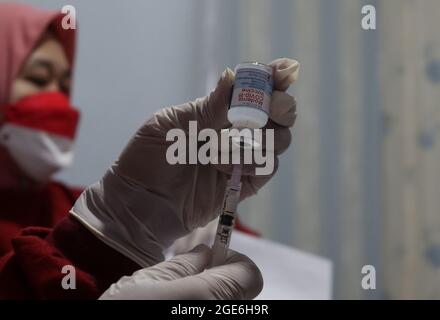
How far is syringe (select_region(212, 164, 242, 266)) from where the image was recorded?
1.93 ft

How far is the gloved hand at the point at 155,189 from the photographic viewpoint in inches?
24.8

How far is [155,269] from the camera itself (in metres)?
0.54

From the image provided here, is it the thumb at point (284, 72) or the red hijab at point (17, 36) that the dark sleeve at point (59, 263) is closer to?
the thumb at point (284, 72)

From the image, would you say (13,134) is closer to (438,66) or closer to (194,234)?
(194,234)

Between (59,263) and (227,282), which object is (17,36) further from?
(227,282)

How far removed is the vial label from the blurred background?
30.0 inches

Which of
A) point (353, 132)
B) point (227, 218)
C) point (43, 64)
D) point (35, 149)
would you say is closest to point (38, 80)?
point (43, 64)

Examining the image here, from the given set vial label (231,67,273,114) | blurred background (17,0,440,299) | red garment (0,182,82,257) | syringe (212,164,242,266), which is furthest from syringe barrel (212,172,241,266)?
blurred background (17,0,440,299)

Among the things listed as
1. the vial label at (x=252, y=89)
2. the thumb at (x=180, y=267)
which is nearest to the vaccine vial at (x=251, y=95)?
the vial label at (x=252, y=89)

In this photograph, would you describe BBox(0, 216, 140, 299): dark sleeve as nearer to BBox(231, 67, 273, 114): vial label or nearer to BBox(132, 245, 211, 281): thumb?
BBox(132, 245, 211, 281): thumb

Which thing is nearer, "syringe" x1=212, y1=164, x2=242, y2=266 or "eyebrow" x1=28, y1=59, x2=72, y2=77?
"syringe" x1=212, y1=164, x2=242, y2=266

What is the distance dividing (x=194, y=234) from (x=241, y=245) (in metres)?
0.37

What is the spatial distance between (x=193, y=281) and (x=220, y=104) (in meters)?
0.23
